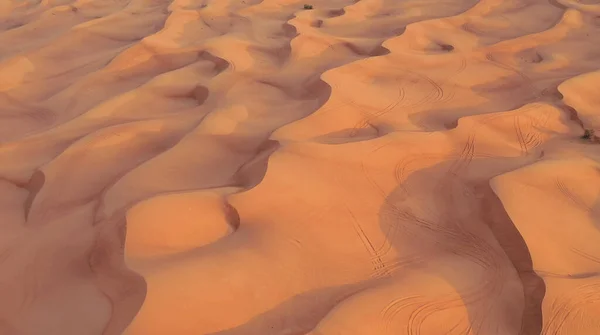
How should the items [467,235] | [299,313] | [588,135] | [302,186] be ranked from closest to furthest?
[299,313] → [467,235] → [302,186] → [588,135]

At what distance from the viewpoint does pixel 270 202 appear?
2.25 m

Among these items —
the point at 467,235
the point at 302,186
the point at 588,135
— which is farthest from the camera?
the point at 588,135

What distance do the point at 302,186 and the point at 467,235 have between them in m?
0.74

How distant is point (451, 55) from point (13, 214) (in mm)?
3137

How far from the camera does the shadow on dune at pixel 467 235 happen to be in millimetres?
1906

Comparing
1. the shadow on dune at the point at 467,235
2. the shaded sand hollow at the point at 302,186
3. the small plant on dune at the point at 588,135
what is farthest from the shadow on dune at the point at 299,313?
the small plant on dune at the point at 588,135

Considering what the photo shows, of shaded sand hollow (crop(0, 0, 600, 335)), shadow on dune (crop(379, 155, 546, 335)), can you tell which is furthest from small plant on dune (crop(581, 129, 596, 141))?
shadow on dune (crop(379, 155, 546, 335))

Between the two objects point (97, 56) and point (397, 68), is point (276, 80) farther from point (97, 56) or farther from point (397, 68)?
point (97, 56)

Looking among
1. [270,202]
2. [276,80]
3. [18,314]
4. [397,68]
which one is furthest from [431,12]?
[18,314]

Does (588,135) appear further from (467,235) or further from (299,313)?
(299,313)

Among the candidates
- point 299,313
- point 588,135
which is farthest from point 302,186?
point 588,135

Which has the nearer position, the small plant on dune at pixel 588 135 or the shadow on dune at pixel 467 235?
the shadow on dune at pixel 467 235

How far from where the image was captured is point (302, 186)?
2.35m

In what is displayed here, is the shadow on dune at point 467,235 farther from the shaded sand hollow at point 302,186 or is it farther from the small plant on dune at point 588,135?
the small plant on dune at point 588,135
